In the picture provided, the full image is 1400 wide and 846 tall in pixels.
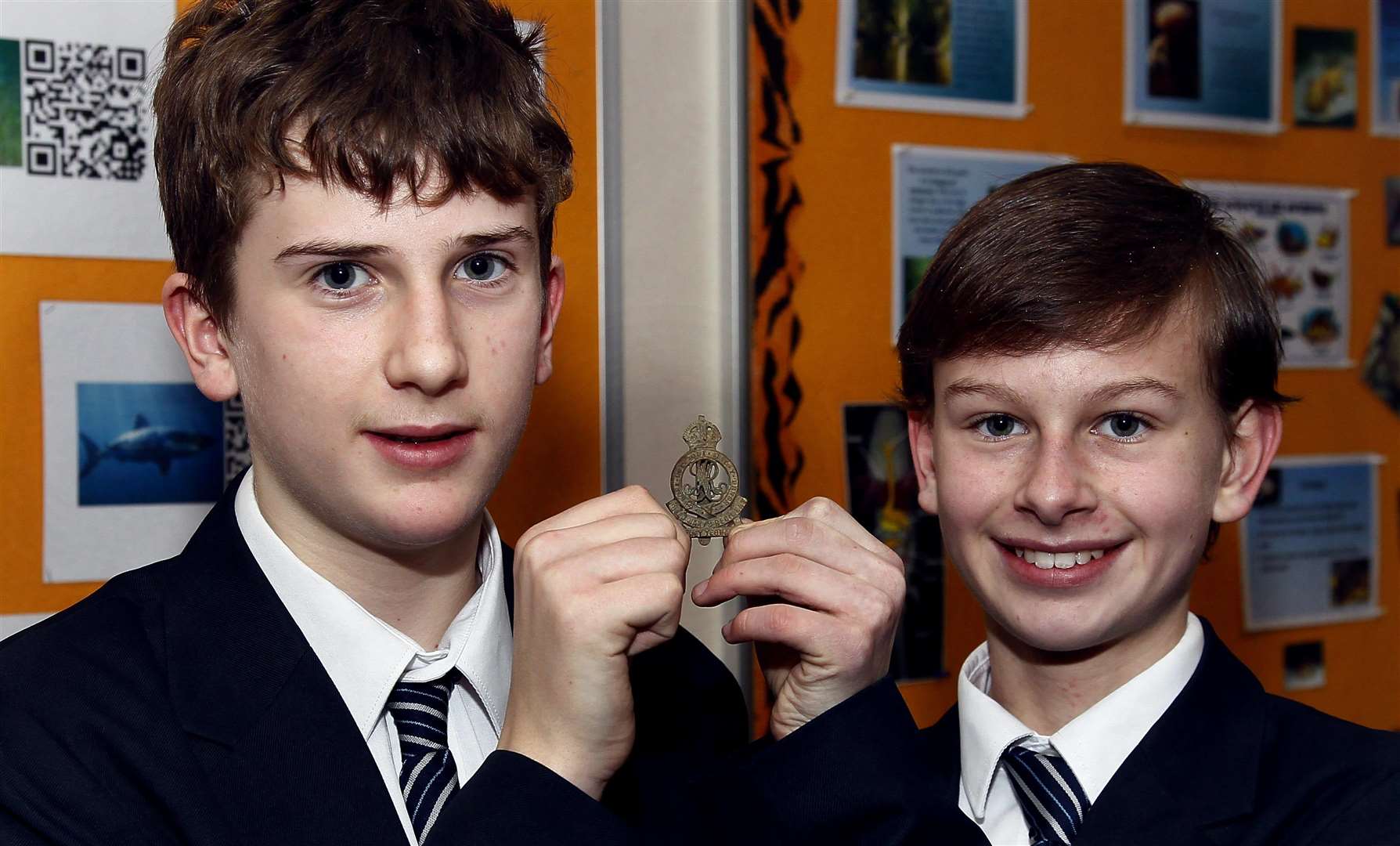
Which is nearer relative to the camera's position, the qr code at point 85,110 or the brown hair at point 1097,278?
the brown hair at point 1097,278

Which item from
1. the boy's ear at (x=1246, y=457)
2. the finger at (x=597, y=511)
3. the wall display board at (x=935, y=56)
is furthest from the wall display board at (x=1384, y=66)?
the finger at (x=597, y=511)

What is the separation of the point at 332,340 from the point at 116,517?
29.3 inches

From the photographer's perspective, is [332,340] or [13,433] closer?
[332,340]

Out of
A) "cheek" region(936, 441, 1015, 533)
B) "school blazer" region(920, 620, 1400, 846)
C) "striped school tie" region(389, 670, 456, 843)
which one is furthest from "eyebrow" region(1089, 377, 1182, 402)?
"striped school tie" region(389, 670, 456, 843)

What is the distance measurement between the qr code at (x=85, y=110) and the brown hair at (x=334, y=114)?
0.42 m

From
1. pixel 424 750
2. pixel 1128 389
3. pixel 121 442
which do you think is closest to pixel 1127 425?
pixel 1128 389

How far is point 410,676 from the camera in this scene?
1.28 m

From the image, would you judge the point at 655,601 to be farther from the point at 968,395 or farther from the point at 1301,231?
the point at 1301,231

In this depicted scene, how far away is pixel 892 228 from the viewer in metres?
2.14

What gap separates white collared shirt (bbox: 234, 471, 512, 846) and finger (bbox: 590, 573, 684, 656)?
235mm

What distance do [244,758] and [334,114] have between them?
1.97 ft

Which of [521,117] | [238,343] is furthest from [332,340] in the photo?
[521,117]

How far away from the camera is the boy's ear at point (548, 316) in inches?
54.5

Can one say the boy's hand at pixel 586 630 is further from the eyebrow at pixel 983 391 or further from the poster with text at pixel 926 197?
the poster with text at pixel 926 197
